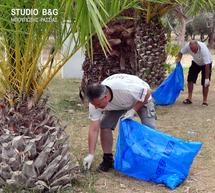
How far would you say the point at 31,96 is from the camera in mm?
3877

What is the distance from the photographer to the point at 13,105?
379cm

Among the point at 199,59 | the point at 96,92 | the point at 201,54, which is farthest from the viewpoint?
the point at 199,59

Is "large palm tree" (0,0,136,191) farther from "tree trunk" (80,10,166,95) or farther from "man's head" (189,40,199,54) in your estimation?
"man's head" (189,40,199,54)

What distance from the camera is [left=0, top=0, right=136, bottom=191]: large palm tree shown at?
3.50 metres

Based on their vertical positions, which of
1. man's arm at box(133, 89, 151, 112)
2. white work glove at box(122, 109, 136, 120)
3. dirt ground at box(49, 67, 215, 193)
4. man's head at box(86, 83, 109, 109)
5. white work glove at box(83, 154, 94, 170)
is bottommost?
dirt ground at box(49, 67, 215, 193)

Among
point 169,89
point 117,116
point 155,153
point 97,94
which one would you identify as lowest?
point 169,89

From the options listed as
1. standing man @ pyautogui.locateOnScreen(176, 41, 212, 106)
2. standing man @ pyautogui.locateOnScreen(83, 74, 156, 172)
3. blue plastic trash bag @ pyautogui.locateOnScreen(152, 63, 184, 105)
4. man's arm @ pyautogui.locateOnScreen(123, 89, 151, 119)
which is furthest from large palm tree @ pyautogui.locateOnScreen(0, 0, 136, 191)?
blue plastic trash bag @ pyautogui.locateOnScreen(152, 63, 184, 105)

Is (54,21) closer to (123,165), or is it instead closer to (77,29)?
(77,29)

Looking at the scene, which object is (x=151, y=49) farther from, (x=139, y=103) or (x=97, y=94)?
(x=97, y=94)

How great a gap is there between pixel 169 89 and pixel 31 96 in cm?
435

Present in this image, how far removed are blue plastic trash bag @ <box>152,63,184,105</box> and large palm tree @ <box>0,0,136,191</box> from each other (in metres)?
3.88

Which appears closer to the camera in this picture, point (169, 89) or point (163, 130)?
point (163, 130)

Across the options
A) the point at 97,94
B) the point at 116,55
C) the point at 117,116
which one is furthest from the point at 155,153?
the point at 116,55

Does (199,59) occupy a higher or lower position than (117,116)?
higher
